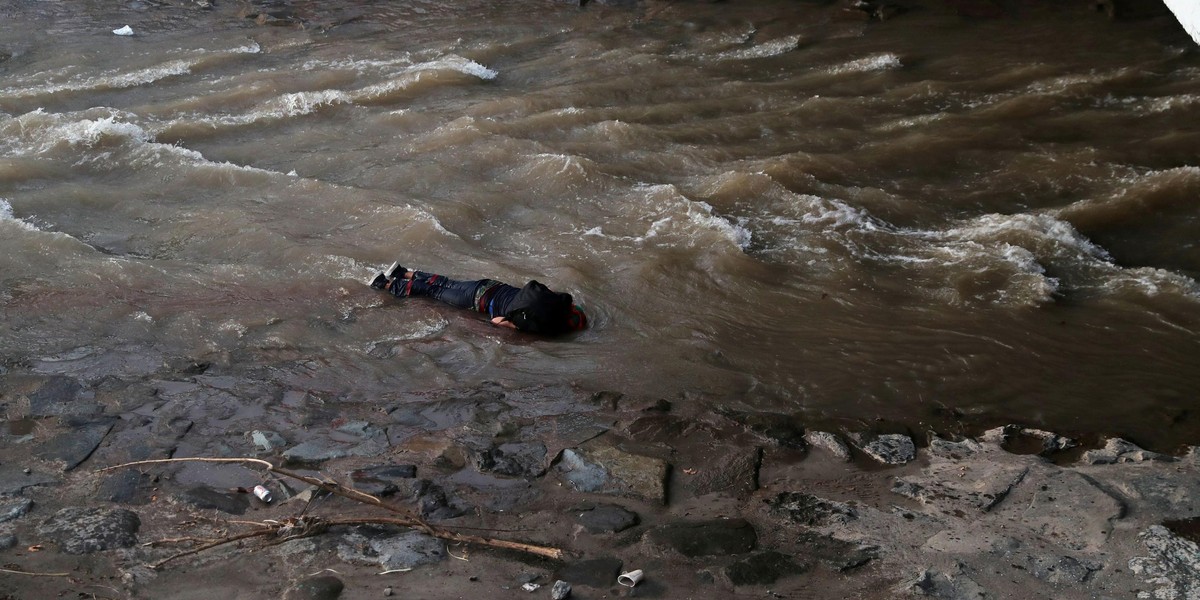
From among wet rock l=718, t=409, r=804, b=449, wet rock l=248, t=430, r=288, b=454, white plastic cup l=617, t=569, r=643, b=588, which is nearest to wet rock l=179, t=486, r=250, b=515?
wet rock l=248, t=430, r=288, b=454

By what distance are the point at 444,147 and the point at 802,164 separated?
10.6 ft

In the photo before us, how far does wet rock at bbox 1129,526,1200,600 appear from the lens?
3611 mm

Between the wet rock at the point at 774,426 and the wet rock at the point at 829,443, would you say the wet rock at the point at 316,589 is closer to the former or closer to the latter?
the wet rock at the point at 774,426

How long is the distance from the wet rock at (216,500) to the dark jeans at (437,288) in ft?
7.37

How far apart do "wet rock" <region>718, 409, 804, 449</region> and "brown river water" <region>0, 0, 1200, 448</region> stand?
19 cm

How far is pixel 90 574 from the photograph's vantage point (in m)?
3.76

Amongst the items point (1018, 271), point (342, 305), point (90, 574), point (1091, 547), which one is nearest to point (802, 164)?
point (1018, 271)

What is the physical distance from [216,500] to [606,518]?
5.59ft

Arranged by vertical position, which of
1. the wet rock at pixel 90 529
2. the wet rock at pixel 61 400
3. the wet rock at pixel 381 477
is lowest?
the wet rock at pixel 381 477

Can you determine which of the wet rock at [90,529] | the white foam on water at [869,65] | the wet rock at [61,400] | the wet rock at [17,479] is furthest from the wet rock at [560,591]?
the white foam on water at [869,65]

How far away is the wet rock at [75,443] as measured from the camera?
461 cm

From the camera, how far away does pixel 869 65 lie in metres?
10.9

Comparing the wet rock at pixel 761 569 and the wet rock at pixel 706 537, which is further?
the wet rock at pixel 706 537

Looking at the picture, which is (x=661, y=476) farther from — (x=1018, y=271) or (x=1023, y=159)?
(x=1023, y=159)
